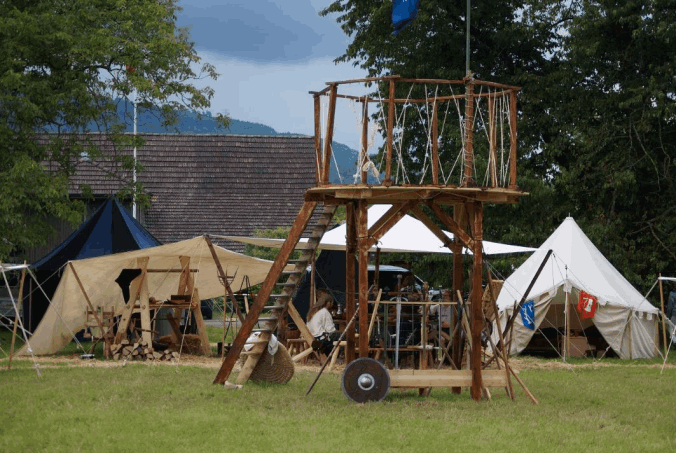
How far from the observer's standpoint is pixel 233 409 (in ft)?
40.1

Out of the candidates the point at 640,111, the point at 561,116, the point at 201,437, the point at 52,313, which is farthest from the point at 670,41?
the point at 201,437

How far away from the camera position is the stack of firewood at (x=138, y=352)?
18.6 metres

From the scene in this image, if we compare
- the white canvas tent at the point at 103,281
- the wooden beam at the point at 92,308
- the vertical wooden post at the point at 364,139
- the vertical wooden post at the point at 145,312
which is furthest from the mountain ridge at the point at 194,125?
the wooden beam at the point at 92,308

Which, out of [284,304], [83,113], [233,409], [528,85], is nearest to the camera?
[233,409]

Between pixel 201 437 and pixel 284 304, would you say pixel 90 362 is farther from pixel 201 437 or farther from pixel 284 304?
pixel 201 437

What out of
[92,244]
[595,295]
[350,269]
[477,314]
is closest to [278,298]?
[350,269]

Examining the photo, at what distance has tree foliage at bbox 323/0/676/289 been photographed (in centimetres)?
2430

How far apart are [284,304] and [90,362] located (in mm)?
5000

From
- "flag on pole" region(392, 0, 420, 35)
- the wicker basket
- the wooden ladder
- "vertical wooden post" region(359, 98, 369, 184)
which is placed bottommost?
the wicker basket

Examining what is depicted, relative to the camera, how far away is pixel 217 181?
116 feet

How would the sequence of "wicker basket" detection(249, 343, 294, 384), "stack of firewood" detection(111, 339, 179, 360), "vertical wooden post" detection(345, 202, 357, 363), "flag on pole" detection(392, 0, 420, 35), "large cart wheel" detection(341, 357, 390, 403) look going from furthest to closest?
"stack of firewood" detection(111, 339, 179, 360), "flag on pole" detection(392, 0, 420, 35), "wicker basket" detection(249, 343, 294, 384), "vertical wooden post" detection(345, 202, 357, 363), "large cart wheel" detection(341, 357, 390, 403)

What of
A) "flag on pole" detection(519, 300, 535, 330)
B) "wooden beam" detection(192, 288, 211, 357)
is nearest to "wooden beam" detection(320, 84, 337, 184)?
"wooden beam" detection(192, 288, 211, 357)

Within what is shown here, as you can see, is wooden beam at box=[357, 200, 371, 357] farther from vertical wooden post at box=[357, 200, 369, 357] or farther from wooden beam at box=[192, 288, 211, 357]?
wooden beam at box=[192, 288, 211, 357]

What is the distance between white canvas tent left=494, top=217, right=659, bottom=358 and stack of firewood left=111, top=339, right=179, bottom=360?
259 inches
